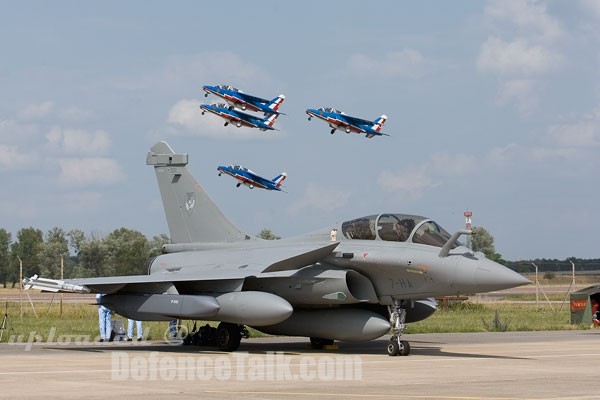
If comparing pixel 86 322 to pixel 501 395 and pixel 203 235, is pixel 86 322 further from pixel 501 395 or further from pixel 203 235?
pixel 501 395

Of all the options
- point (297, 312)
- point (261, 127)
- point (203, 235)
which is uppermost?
point (261, 127)

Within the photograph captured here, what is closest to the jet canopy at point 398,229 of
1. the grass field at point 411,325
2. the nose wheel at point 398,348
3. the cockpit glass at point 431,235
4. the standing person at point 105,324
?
the cockpit glass at point 431,235

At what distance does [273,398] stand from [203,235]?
11018mm

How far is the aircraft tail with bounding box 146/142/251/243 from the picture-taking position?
2133 centimetres

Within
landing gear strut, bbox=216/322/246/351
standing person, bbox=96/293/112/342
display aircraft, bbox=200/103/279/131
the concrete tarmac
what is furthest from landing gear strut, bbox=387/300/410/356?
display aircraft, bbox=200/103/279/131

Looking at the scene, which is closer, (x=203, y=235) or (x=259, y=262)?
(x=259, y=262)

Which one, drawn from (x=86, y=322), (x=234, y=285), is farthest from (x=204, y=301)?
(x=86, y=322)

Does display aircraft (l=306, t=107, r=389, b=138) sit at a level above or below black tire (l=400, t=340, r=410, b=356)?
above

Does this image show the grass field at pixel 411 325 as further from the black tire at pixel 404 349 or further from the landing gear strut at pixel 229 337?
the black tire at pixel 404 349

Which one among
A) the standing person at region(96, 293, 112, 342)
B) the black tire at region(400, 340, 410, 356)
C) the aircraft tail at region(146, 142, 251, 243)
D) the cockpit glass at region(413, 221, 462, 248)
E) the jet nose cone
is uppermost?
the aircraft tail at region(146, 142, 251, 243)

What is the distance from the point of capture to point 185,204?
71.5 feet

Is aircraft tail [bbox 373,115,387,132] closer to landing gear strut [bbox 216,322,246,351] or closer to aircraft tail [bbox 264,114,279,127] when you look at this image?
aircraft tail [bbox 264,114,279,127]

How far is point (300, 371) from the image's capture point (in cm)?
1388

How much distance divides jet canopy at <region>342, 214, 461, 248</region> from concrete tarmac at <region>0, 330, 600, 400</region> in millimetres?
1976
